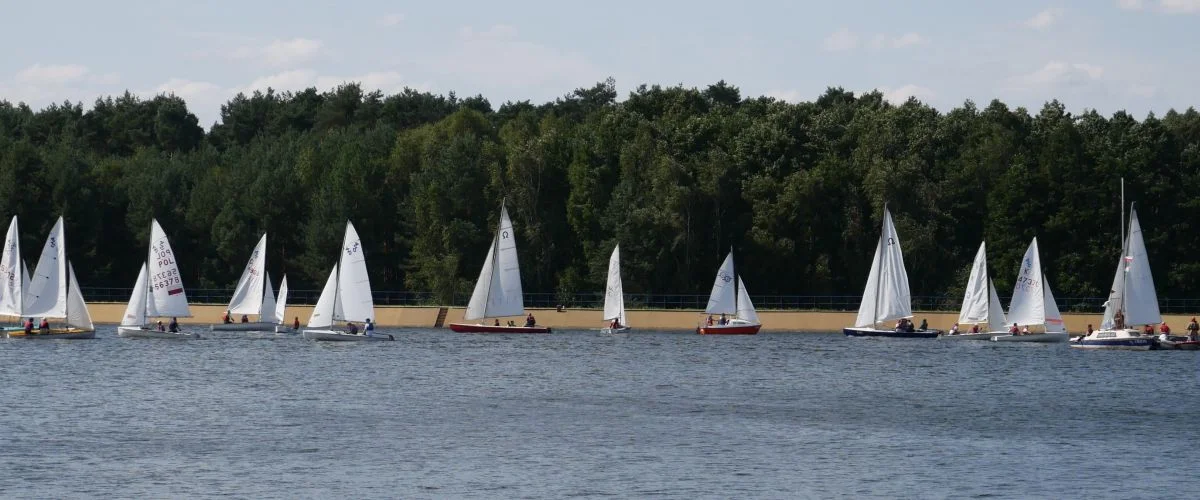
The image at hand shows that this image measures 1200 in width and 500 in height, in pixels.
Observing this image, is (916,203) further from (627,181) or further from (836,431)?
(836,431)

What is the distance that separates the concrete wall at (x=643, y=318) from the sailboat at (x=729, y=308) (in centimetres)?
562

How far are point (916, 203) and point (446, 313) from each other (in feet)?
93.7

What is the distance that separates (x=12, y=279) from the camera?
8144cm

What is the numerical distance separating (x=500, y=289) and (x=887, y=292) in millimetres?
20141

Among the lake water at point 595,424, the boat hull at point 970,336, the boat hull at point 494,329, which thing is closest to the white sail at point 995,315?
the boat hull at point 970,336

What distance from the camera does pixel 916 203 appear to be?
3812 inches

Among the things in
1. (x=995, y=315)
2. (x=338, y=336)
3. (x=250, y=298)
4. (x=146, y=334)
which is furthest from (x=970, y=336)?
(x=146, y=334)

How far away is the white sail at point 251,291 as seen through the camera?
8994 cm

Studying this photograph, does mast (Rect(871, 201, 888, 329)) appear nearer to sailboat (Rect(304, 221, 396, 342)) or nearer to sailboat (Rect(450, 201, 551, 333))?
sailboat (Rect(450, 201, 551, 333))

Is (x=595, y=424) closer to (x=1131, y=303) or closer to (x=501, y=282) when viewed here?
(x=1131, y=303)

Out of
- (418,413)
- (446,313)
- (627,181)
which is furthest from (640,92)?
(418,413)

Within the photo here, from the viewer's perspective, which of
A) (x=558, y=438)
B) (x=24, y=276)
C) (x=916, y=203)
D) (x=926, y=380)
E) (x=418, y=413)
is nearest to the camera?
(x=558, y=438)

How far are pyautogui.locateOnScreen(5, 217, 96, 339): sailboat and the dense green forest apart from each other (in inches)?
1061

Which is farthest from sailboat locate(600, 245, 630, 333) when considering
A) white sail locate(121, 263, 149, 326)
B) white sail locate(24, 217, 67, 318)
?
white sail locate(24, 217, 67, 318)
